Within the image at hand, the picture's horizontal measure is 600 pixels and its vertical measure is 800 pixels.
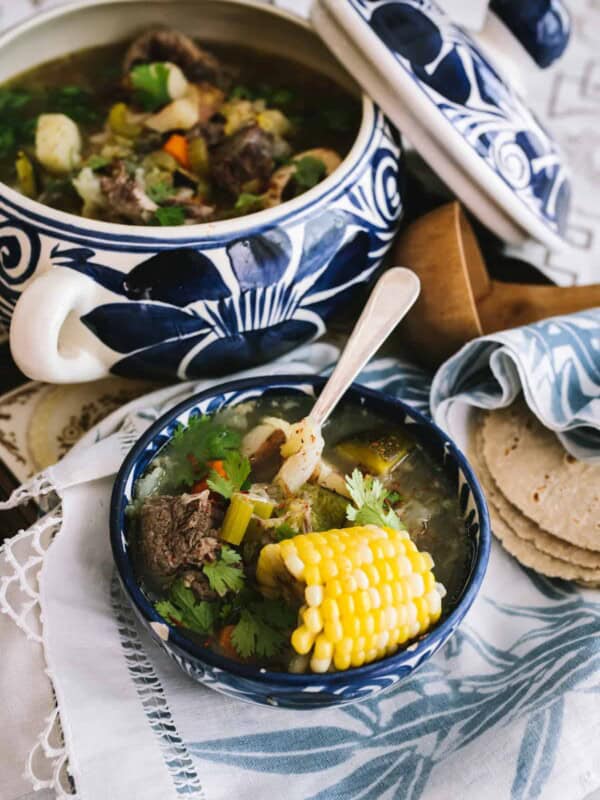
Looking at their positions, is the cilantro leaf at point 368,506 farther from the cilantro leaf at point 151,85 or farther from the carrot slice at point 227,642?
the cilantro leaf at point 151,85

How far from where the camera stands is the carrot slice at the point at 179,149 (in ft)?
5.57

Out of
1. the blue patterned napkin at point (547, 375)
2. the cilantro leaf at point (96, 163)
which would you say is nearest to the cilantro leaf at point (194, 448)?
the blue patterned napkin at point (547, 375)

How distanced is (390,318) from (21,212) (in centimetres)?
62

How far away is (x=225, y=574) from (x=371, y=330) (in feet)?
1.64

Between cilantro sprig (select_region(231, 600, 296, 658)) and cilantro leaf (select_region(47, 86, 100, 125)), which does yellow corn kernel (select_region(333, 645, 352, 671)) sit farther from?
cilantro leaf (select_region(47, 86, 100, 125))

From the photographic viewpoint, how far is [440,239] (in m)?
1.67

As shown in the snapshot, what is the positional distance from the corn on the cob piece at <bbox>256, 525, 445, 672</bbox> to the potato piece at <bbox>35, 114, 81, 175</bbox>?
2.95 feet

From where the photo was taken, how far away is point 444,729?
127 cm

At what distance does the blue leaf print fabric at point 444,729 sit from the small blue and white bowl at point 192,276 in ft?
1.58

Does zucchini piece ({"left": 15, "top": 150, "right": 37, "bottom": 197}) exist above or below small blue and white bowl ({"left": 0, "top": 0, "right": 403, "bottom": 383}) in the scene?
above

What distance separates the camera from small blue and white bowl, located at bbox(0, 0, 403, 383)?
4.47 ft

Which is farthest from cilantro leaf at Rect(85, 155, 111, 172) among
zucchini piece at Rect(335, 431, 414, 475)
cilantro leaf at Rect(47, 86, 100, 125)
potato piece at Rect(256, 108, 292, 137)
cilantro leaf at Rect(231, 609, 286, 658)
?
cilantro leaf at Rect(231, 609, 286, 658)

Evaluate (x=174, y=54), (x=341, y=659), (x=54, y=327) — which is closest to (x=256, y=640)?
(x=341, y=659)

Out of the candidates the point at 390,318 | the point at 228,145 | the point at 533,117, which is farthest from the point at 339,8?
the point at 390,318
